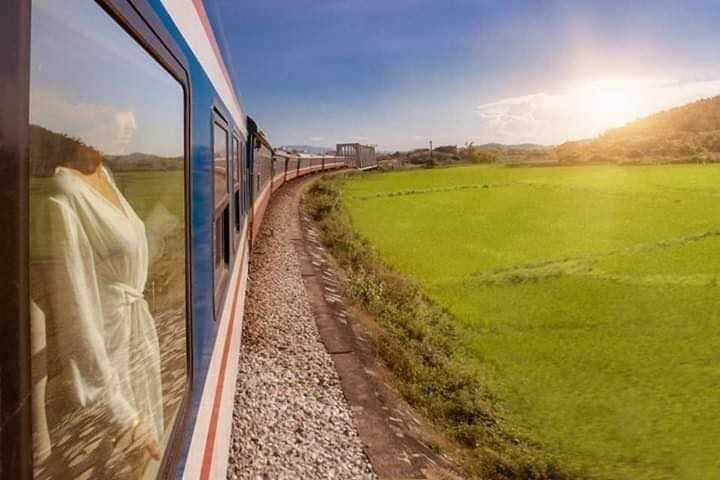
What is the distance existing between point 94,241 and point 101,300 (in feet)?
0.40

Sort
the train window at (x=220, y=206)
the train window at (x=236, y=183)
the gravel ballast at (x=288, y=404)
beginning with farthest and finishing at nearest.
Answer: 1. the train window at (x=236, y=183)
2. the gravel ballast at (x=288, y=404)
3. the train window at (x=220, y=206)

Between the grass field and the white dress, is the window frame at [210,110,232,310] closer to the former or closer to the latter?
the white dress

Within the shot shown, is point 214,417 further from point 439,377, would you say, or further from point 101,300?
point 439,377

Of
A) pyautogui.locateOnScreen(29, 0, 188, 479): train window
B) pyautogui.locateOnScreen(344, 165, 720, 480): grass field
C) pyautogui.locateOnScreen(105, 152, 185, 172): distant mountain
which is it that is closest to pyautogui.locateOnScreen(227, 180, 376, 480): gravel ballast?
pyautogui.locateOnScreen(29, 0, 188, 479): train window

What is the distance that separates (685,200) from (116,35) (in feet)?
101

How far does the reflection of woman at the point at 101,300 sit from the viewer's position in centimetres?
91

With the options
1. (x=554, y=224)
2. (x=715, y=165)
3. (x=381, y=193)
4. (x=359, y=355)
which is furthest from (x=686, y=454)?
(x=715, y=165)

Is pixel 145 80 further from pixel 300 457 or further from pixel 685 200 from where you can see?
pixel 685 200

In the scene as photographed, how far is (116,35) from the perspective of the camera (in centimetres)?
110

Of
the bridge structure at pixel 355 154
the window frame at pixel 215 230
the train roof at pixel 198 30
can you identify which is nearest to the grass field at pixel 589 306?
the window frame at pixel 215 230

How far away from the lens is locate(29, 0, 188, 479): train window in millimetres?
824

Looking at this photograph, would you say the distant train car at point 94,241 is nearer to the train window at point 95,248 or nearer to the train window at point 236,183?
the train window at point 95,248

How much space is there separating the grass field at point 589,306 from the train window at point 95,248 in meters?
5.95

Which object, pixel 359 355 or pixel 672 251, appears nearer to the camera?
pixel 359 355
